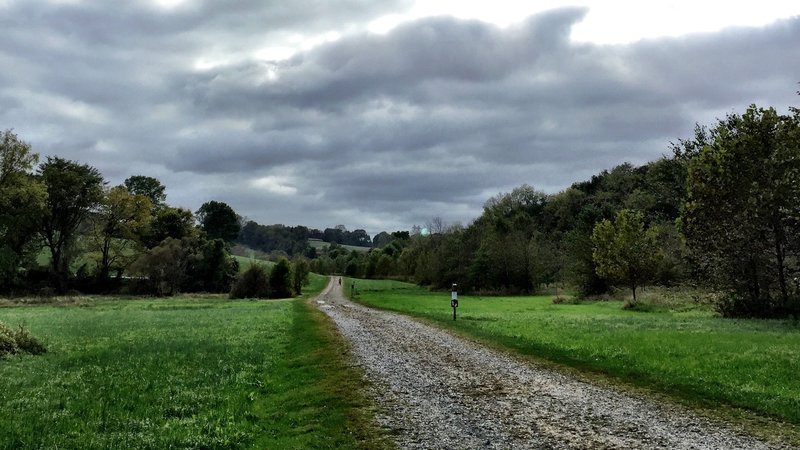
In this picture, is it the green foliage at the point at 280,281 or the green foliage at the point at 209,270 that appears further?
the green foliage at the point at 209,270

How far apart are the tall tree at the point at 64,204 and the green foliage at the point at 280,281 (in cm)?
3143

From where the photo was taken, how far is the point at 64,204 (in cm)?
8388

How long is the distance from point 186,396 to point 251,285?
7031 cm

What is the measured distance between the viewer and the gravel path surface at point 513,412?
870 cm

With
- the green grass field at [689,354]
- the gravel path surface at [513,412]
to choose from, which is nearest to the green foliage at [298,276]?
the green grass field at [689,354]

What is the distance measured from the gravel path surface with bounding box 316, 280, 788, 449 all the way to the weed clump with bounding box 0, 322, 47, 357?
14.4 m

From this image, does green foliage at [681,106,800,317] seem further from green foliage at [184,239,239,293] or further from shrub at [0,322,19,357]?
green foliage at [184,239,239,293]

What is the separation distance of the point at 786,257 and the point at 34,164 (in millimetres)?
84109

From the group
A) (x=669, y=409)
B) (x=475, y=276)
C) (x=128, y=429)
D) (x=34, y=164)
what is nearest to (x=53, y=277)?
(x=34, y=164)

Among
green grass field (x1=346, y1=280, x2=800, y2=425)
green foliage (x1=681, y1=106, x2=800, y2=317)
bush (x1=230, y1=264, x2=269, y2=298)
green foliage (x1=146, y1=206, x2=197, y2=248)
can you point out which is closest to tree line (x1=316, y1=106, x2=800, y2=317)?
green foliage (x1=681, y1=106, x2=800, y2=317)

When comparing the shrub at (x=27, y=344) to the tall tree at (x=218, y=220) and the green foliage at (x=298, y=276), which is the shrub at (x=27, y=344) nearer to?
the green foliage at (x=298, y=276)

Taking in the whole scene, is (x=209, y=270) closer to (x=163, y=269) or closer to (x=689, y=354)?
(x=163, y=269)

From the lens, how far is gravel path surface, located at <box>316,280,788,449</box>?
8.70m

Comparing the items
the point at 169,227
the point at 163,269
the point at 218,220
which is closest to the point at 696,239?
the point at 163,269
